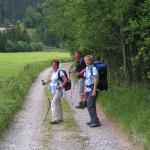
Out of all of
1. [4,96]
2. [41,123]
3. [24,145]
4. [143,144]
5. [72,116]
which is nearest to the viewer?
[143,144]

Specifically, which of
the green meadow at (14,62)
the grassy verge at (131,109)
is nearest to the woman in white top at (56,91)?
the grassy verge at (131,109)

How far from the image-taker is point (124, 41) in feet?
60.4

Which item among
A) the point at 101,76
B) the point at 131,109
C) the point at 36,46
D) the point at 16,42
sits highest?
the point at 101,76

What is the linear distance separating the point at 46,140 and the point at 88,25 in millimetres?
6652

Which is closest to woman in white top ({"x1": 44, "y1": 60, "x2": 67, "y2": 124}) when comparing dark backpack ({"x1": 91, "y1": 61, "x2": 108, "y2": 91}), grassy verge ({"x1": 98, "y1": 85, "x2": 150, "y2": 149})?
dark backpack ({"x1": 91, "y1": 61, "x2": 108, "y2": 91})

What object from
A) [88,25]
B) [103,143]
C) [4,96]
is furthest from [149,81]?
[103,143]

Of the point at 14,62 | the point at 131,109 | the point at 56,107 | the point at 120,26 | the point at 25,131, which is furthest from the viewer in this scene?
the point at 14,62

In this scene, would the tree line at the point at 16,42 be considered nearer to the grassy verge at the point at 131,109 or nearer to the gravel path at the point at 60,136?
the grassy verge at the point at 131,109

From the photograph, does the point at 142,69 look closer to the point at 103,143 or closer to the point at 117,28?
the point at 117,28

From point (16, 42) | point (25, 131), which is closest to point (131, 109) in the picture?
point (25, 131)

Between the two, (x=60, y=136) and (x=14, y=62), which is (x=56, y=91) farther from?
(x=14, y=62)

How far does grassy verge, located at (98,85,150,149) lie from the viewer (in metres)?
11.4

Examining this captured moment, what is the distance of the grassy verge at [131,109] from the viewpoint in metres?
11.4

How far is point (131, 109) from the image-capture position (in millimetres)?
13930
